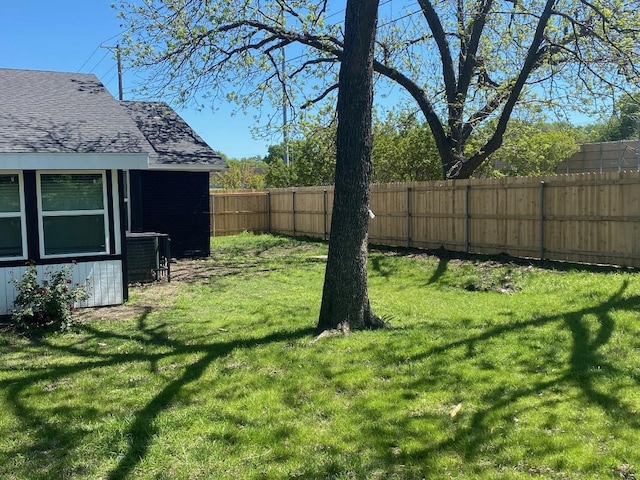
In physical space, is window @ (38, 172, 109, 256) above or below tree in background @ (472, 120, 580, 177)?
below

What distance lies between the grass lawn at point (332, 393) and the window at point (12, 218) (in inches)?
55.4

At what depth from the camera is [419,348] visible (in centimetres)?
582

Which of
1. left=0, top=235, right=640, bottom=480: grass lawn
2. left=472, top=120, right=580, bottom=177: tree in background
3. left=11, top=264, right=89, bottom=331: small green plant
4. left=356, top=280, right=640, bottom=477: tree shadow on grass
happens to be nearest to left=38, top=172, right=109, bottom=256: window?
left=11, top=264, right=89, bottom=331: small green plant

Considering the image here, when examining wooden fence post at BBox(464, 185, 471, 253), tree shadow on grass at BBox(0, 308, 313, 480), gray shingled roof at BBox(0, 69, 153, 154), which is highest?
gray shingled roof at BBox(0, 69, 153, 154)

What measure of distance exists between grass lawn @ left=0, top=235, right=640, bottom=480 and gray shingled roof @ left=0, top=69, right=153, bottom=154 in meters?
2.49

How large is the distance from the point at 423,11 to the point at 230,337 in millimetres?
11371

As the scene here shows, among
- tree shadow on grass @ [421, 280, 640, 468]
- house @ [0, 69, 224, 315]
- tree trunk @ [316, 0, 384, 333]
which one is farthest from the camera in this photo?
house @ [0, 69, 224, 315]

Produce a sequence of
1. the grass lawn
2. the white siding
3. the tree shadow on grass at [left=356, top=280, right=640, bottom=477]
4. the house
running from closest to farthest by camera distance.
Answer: the grass lawn → the tree shadow on grass at [left=356, top=280, right=640, bottom=477] → the house → the white siding

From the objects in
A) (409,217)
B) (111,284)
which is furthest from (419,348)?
(409,217)

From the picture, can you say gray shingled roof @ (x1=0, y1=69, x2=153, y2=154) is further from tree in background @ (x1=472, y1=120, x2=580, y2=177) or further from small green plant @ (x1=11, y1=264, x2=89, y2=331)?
tree in background @ (x1=472, y1=120, x2=580, y2=177)

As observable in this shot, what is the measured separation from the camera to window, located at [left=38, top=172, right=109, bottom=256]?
8289 millimetres

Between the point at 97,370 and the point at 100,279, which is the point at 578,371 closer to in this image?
the point at 97,370

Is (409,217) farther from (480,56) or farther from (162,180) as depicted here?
(162,180)

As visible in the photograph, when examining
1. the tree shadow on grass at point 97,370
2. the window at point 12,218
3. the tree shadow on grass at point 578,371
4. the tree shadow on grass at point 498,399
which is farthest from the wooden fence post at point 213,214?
the tree shadow on grass at point 498,399
